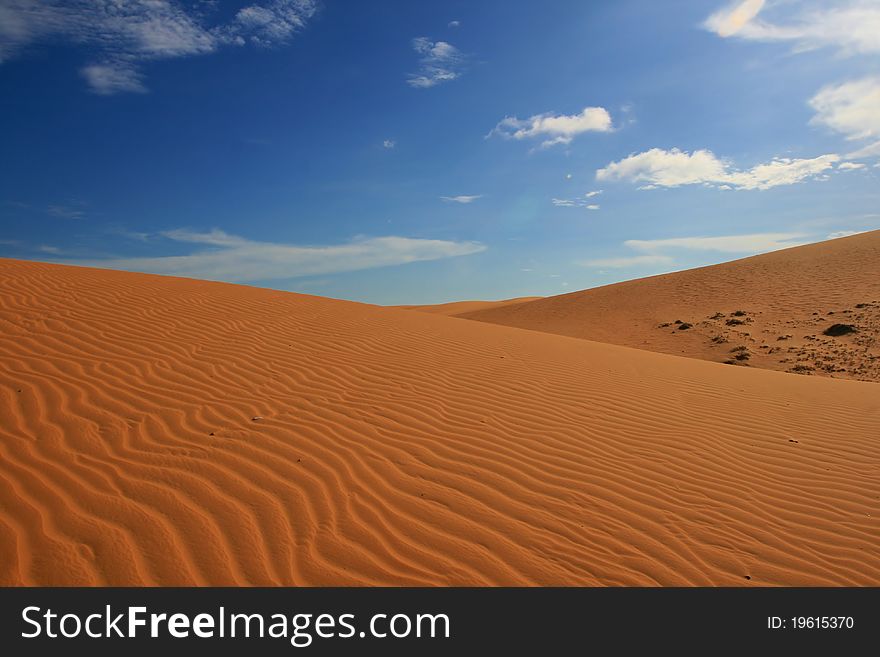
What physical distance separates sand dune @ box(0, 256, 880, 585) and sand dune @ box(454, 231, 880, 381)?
9.48 metres

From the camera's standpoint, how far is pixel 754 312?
Result: 21.7 metres

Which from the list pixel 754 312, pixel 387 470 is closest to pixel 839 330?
pixel 754 312

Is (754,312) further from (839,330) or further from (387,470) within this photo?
(387,470)

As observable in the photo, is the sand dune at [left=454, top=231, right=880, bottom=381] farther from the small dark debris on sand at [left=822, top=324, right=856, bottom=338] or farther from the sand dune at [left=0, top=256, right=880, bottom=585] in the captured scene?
the sand dune at [left=0, top=256, right=880, bottom=585]

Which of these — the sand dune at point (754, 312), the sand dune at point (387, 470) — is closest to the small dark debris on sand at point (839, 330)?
the sand dune at point (754, 312)

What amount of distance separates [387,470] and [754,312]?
912 inches

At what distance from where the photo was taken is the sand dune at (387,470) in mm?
2910

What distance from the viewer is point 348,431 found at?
465 centimetres
